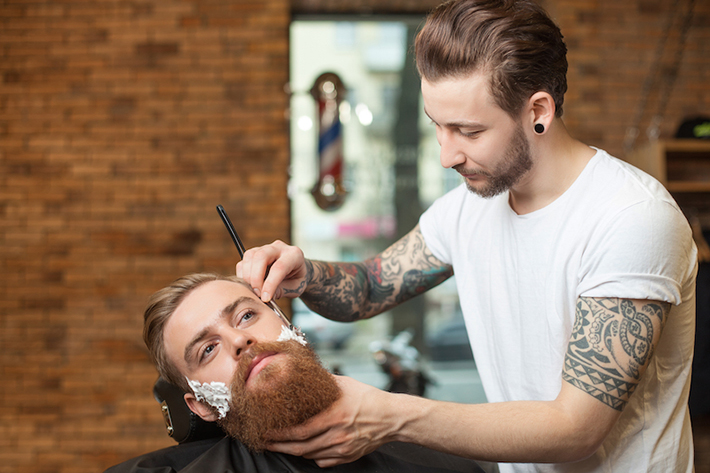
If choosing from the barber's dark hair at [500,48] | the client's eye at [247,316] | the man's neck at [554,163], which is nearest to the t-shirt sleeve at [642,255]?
the man's neck at [554,163]

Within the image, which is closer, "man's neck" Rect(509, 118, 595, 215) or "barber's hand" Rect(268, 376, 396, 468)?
"barber's hand" Rect(268, 376, 396, 468)

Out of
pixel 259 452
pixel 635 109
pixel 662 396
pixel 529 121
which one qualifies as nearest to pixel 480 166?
pixel 529 121

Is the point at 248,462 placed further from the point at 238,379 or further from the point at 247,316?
the point at 247,316

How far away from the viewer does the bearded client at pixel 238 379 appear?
1189mm

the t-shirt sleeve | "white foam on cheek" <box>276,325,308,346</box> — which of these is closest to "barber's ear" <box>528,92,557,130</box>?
the t-shirt sleeve

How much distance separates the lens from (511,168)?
1167 mm

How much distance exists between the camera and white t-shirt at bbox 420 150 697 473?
1.03 m

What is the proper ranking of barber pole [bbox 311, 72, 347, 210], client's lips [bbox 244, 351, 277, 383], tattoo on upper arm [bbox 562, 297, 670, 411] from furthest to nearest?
barber pole [bbox 311, 72, 347, 210] < client's lips [bbox 244, 351, 277, 383] < tattoo on upper arm [bbox 562, 297, 670, 411]

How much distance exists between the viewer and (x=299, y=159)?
3.49m

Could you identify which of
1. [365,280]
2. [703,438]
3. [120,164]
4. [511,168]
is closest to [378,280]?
[365,280]

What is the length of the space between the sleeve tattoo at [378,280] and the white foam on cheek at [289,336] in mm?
162

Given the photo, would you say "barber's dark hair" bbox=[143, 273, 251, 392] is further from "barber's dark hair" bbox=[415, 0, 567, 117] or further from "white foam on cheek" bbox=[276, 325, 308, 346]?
"barber's dark hair" bbox=[415, 0, 567, 117]

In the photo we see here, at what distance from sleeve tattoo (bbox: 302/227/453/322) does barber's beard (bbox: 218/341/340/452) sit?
0.27m

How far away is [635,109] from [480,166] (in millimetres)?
2745
